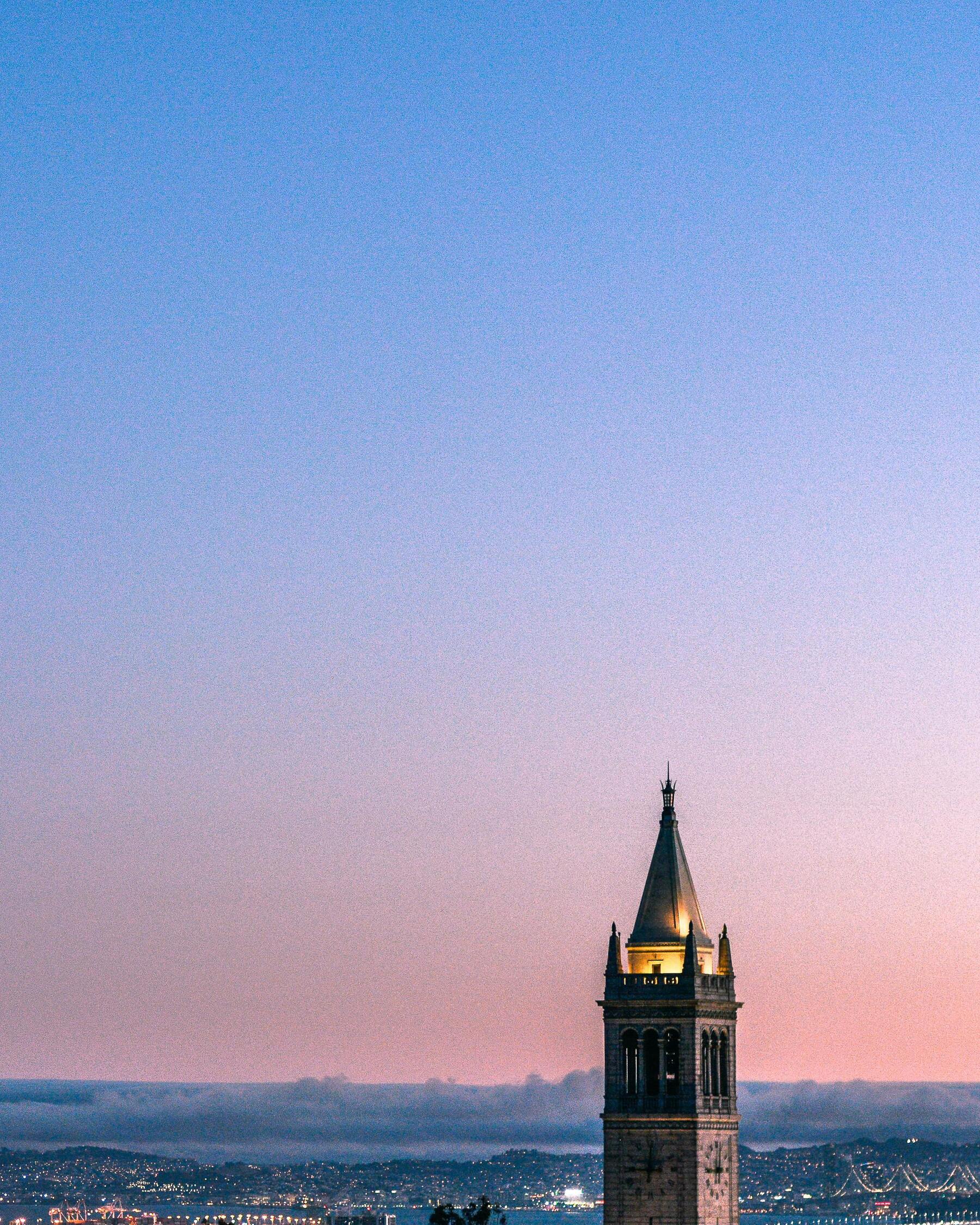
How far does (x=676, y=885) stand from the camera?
115 m

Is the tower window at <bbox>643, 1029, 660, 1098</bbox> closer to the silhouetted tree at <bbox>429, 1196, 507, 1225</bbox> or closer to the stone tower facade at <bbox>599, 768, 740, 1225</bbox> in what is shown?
the stone tower facade at <bbox>599, 768, 740, 1225</bbox>

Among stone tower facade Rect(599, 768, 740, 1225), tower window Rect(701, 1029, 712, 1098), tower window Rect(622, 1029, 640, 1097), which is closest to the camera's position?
stone tower facade Rect(599, 768, 740, 1225)

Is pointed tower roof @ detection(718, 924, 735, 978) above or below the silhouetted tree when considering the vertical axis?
above

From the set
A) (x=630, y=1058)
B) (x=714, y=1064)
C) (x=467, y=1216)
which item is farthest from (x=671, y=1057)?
(x=467, y=1216)

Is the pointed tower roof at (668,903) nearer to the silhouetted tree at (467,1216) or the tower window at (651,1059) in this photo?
the tower window at (651,1059)

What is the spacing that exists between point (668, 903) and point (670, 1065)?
686 centimetres

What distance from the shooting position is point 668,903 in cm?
11494

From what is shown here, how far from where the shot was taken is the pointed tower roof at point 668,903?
114812 millimetres

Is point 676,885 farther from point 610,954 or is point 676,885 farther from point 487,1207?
point 487,1207

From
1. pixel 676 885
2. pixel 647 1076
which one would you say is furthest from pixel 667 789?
pixel 647 1076

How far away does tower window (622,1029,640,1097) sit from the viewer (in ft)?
372

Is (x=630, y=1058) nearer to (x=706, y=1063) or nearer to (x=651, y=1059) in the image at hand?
(x=651, y=1059)

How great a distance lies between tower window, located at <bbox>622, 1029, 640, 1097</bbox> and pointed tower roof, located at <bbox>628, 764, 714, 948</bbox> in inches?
160

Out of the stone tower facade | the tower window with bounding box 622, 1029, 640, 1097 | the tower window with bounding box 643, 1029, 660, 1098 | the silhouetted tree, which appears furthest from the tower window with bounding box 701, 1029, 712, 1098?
the silhouetted tree
